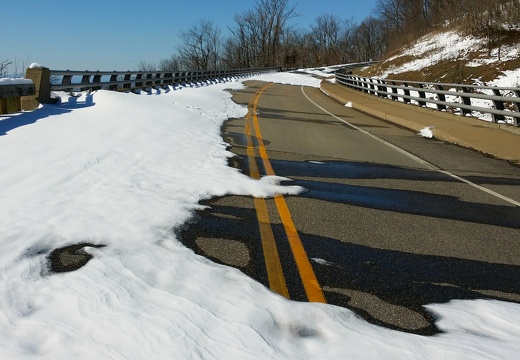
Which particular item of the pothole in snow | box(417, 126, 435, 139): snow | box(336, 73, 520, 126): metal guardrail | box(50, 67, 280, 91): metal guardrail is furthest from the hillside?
the pothole in snow

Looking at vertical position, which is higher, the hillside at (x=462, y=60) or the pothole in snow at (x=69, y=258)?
the hillside at (x=462, y=60)

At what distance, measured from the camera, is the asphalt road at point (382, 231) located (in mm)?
3684

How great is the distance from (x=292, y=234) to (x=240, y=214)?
0.83m

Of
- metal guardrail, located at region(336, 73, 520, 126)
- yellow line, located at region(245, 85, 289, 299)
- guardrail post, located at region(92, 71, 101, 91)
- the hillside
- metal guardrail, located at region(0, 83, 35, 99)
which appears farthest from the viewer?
the hillside

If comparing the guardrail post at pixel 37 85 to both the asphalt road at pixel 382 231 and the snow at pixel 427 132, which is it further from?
the snow at pixel 427 132

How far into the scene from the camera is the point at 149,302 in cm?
322

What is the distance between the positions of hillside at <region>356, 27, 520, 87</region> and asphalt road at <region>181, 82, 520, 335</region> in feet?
53.9

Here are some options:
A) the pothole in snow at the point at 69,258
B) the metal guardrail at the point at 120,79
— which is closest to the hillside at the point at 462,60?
the metal guardrail at the point at 120,79

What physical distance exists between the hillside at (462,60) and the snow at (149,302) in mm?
21107

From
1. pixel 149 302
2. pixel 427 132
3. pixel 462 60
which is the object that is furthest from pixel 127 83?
pixel 462 60

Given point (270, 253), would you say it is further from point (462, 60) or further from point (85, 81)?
point (462, 60)

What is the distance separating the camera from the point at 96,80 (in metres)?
17.5

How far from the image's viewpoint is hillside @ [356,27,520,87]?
27.8m

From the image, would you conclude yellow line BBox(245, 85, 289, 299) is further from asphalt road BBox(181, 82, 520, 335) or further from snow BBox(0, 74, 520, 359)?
snow BBox(0, 74, 520, 359)
